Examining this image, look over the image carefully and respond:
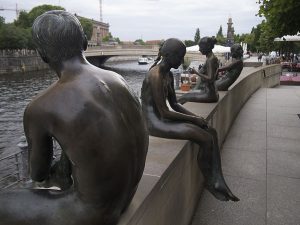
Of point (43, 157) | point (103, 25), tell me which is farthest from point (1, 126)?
point (103, 25)

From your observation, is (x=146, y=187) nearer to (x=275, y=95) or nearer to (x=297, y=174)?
(x=297, y=174)

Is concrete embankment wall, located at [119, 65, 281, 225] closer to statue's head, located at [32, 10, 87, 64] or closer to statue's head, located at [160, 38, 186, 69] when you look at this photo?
statue's head, located at [160, 38, 186, 69]

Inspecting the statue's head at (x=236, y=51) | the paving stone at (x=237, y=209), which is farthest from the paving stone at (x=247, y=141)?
the statue's head at (x=236, y=51)

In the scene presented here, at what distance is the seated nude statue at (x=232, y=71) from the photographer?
24.5 ft

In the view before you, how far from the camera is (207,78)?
5.93m

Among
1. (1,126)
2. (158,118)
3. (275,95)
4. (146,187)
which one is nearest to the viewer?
(146,187)

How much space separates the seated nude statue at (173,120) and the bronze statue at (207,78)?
7.19 ft

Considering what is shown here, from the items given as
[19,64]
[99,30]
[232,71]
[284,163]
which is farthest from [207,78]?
[99,30]

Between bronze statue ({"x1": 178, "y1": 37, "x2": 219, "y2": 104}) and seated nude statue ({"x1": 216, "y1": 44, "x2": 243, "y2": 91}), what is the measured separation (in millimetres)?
1374

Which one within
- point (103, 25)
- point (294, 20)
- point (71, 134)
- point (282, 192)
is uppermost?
point (103, 25)

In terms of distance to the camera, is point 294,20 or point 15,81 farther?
point 15,81

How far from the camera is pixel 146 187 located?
2299mm

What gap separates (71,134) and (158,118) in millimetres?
1998

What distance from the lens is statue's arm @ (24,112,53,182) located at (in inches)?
64.0
